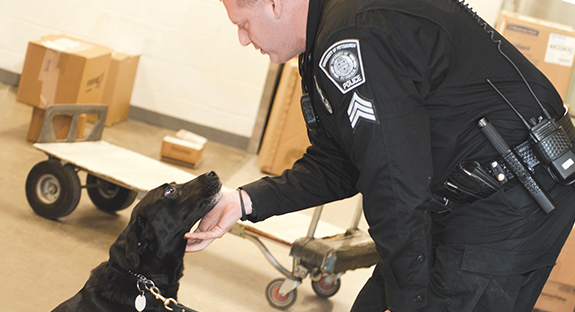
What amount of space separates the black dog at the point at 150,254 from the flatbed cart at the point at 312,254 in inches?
34.5

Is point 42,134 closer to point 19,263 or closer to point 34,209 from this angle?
point 34,209

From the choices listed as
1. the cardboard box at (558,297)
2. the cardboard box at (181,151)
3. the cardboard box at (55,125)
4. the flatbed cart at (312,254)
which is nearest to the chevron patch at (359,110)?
the flatbed cart at (312,254)

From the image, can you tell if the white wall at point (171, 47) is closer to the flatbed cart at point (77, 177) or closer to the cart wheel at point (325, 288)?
the flatbed cart at point (77, 177)

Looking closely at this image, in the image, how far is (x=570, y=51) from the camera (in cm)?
400

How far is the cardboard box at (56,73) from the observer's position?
3906 millimetres

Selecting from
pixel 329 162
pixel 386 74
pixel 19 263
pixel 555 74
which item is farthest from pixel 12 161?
pixel 555 74

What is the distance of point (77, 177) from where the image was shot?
2.75 meters

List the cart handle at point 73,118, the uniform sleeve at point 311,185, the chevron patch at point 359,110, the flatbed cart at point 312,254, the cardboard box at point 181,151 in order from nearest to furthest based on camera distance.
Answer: the chevron patch at point 359,110
the uniform sleeve at point 311,185
the flatbed cart at point 312,254
the cart handle at point 73,118
the cardboard box at point 181,151

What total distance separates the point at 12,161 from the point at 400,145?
315cm

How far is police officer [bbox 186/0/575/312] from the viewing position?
90cm

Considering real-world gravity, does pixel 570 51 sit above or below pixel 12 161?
above

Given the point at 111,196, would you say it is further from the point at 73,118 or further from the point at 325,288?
the point at 325,288

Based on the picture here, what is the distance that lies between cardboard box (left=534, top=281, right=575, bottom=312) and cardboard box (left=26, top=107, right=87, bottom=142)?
3.14 metres

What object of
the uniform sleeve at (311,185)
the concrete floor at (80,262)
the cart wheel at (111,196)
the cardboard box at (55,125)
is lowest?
the concrete floor at (80,262)
